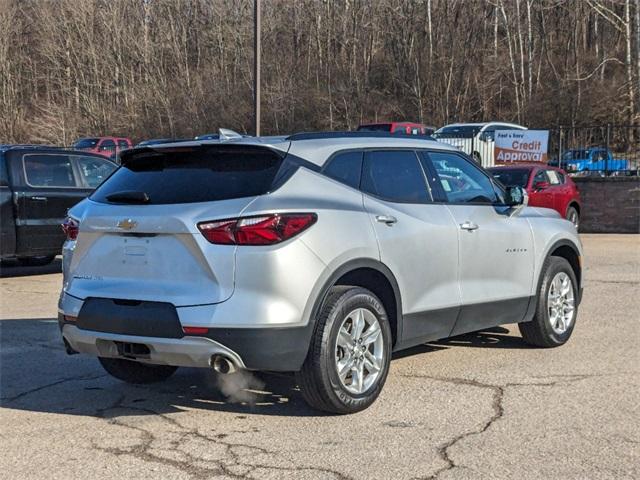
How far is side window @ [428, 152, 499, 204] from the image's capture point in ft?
21.6

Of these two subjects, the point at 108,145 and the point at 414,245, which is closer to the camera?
the point at 414,245

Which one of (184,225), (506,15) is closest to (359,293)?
(184,225)

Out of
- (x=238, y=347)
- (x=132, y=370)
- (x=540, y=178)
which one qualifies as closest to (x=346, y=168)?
(x=238, y=347)

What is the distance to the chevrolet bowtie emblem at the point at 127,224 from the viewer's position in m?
5.29

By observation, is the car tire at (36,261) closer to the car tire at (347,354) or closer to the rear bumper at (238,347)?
the rear bumper at (238,347)

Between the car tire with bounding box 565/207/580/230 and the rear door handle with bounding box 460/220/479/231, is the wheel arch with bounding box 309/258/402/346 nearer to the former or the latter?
the rear door handle with bounding box 460/220/479/231

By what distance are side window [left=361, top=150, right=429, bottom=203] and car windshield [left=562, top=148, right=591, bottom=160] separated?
1723 cm

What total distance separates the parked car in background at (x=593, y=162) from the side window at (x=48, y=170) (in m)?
13.9

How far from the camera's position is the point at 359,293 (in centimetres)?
548

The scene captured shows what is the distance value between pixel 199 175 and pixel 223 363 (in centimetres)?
119

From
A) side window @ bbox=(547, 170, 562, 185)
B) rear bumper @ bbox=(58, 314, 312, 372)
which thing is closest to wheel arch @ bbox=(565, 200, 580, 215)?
side window @ bbox=(547, 170, 562, 185)

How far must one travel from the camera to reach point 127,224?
5320mm

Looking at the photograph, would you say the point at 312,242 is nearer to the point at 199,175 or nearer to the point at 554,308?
the point at 199,175

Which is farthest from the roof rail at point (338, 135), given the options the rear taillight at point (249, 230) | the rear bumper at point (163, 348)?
the rear bumper at point (163, 348)
